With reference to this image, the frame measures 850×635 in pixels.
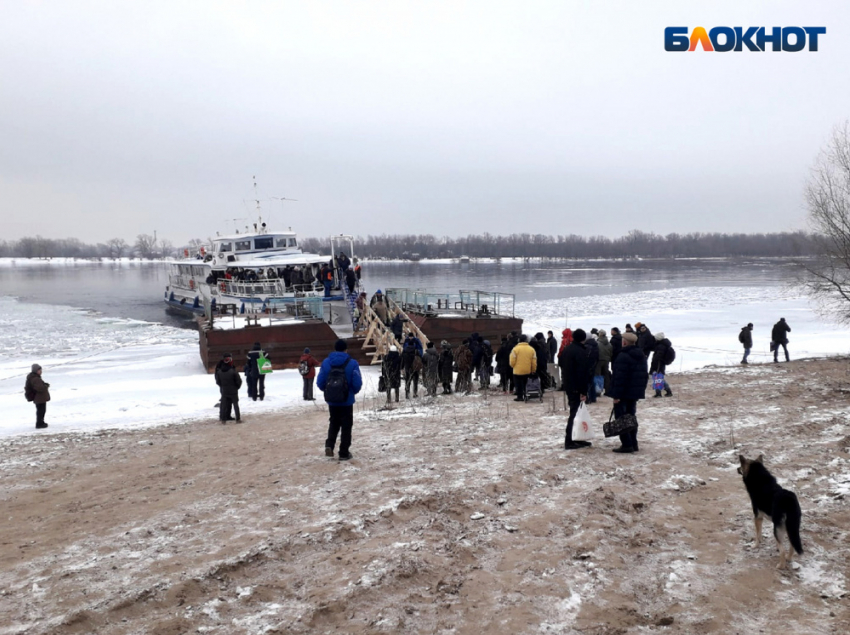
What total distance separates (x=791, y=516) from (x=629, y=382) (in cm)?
284

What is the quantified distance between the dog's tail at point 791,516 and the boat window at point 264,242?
34.1 m

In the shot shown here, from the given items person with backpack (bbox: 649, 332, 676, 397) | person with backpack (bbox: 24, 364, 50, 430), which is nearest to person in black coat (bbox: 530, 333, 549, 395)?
person with backpack (bbox: 649, 332, 676, 397)

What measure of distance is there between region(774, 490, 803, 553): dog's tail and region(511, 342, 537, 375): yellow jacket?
6.33 metres

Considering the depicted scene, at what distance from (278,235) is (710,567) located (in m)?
33.9

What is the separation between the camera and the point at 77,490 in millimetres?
7059

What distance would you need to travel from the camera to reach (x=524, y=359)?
1078cm

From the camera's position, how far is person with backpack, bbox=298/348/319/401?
13453 mm

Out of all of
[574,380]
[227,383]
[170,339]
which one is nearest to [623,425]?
[574,380]

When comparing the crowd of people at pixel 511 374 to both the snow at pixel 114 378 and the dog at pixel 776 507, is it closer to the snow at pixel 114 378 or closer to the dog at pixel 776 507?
the snow at pixel 114 378

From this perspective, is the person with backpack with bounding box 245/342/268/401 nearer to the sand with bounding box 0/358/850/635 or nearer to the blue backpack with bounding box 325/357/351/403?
the sand with bounding box 0/358/850/635

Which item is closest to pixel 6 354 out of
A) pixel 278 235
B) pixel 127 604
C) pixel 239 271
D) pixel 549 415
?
pixel 239 271

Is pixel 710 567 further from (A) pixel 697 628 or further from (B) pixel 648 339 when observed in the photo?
(B) pixel 648 339

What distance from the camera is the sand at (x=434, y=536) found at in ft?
13.3

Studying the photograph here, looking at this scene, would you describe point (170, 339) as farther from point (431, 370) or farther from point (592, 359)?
point (592, 359)
